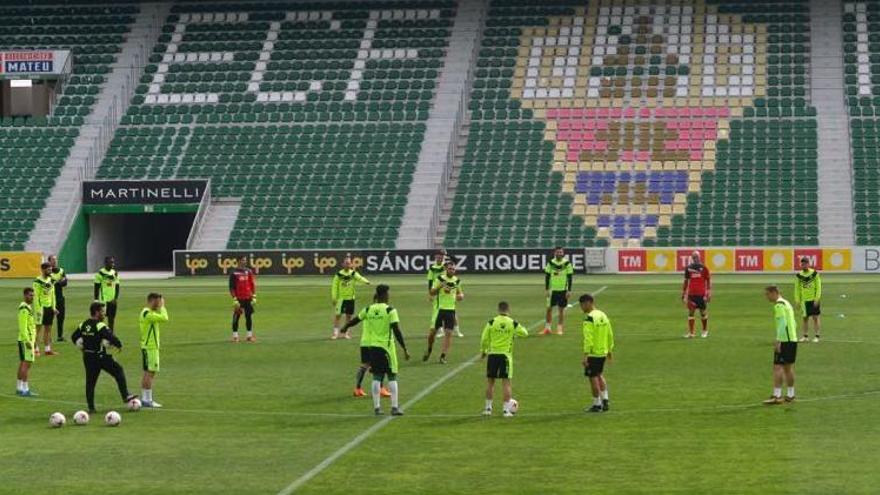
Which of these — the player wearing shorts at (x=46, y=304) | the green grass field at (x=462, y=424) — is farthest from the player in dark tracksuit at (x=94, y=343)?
the player wearing shorts at (x=46, y=304)

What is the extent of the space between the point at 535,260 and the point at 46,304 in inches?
1460

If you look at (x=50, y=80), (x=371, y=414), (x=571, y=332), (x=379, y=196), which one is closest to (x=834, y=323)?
(x=571, y=332)

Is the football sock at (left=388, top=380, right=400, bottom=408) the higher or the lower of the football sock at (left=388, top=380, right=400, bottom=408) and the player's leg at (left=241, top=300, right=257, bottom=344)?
the lower

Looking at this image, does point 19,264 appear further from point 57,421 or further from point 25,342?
point 57,421

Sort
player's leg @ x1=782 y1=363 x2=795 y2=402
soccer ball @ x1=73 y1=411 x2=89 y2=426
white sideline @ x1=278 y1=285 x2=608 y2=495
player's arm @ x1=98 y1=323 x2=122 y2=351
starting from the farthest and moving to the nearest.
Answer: player's leg @ x1=782 y1=363 x2=795 y2=402, player's arm @ x1=98 y1=323 x2=122 y2=351, soccer ball @ x1=73 y1=411 x2=89 y2=426, white sideline @ x1=278 y1=285 x2=608 y2=495

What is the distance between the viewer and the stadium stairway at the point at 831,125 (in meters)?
74.1

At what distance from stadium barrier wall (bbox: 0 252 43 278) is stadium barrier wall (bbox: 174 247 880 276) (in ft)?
23.4

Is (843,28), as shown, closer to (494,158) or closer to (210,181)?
(494,158)

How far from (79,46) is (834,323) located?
5843 cm

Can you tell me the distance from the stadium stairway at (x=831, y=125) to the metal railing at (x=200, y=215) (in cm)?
3079

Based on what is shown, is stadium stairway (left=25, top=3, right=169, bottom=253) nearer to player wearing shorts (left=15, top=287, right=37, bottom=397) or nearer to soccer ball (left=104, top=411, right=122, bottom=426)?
player wearing shorts (left=15, top=287, right=37, bottom=397)

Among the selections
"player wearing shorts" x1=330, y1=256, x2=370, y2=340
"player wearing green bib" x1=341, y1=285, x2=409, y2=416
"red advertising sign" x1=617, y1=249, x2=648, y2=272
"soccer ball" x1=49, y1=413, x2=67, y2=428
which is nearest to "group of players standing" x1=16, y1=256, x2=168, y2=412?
"soccer ball" x1=49, y1=413, x2=67, y2=428

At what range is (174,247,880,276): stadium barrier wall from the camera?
70.8 meters

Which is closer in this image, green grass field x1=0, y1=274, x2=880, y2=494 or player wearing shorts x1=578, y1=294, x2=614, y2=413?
green grass field x1=0, y1=274, x2=880, y2=494
